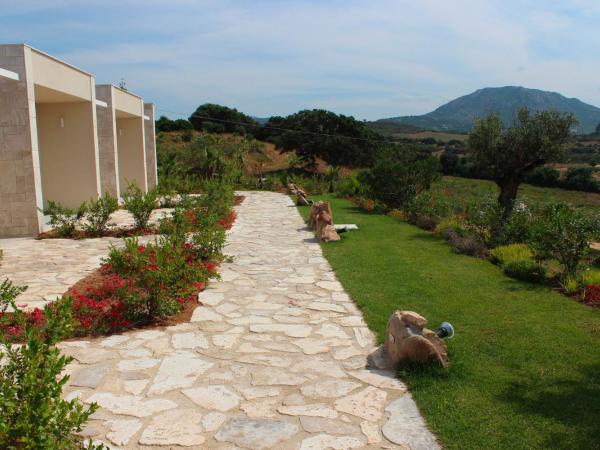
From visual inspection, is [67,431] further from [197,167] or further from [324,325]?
[197,167]

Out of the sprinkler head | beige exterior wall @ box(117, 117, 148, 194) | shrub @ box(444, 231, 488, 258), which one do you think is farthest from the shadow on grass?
beige exterior wall @ box(117, 117, 148, 194)

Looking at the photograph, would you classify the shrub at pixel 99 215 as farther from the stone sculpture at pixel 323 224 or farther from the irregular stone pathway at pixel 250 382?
the irregular stone pathway at pixel 250 382

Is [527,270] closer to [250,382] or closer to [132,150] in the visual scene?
[250,382]

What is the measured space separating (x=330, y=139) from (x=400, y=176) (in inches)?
900

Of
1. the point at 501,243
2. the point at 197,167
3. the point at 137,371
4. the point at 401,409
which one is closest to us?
the point at 401,409

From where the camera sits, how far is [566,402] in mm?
3771

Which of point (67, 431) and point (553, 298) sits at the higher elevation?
point (67, 431)

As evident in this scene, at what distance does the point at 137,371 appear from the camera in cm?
438

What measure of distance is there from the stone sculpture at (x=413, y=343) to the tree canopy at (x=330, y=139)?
35.4 metres

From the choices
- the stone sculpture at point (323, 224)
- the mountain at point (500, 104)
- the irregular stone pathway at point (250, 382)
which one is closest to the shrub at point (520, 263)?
the irregular stone pathway at point (250, 382)

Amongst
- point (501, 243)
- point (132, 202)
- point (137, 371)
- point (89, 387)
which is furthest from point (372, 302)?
point (132, 202)

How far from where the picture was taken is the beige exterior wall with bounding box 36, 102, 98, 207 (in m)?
15.5

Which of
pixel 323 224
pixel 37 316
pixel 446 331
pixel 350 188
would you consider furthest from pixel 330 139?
pixel 446 331

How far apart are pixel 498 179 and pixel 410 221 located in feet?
9.36
